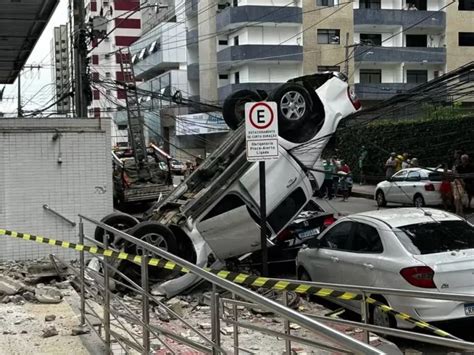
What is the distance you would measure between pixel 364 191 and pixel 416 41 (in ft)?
88.4

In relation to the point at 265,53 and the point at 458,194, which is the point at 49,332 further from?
the point at 265,53

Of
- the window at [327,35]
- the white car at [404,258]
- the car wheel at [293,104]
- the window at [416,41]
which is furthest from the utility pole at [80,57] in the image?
the window at [416,41]

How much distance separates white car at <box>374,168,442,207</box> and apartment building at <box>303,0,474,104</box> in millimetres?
25704

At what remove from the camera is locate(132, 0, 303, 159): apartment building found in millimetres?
47719

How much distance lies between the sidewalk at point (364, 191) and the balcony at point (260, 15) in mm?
20792

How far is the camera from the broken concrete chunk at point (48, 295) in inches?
282

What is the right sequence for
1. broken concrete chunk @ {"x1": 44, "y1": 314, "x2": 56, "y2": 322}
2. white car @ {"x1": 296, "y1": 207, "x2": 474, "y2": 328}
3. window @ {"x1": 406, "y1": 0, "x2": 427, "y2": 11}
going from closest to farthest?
broken concrete chunk @ {"x1": 44, "y1": 314, "x2": 56, "y2": 322}
white car @ {"x1": 296, "y1": 207, "x2": 474, "y2": 328}
window @ {"x1": 406, "y1": 0, "x2": 427, "y2": 11}

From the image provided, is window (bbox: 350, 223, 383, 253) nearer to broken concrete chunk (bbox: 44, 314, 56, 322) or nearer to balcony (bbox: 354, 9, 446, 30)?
broken concrete chunk (bbox: 44, 314, 56, 322)

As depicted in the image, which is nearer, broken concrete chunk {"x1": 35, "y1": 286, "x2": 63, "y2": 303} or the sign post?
broken concrete chunk {"x1": 35, "y1": 286, "x2": 63, "y2": 303}

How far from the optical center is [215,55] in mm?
52938

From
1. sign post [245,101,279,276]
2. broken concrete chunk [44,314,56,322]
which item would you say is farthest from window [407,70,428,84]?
broken concrete chunk [44,314,56,322]

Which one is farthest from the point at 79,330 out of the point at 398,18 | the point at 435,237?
the point at 398,18

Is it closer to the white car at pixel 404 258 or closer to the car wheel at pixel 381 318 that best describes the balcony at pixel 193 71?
the white car at pixel 404 258

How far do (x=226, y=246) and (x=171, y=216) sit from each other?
1.08m
